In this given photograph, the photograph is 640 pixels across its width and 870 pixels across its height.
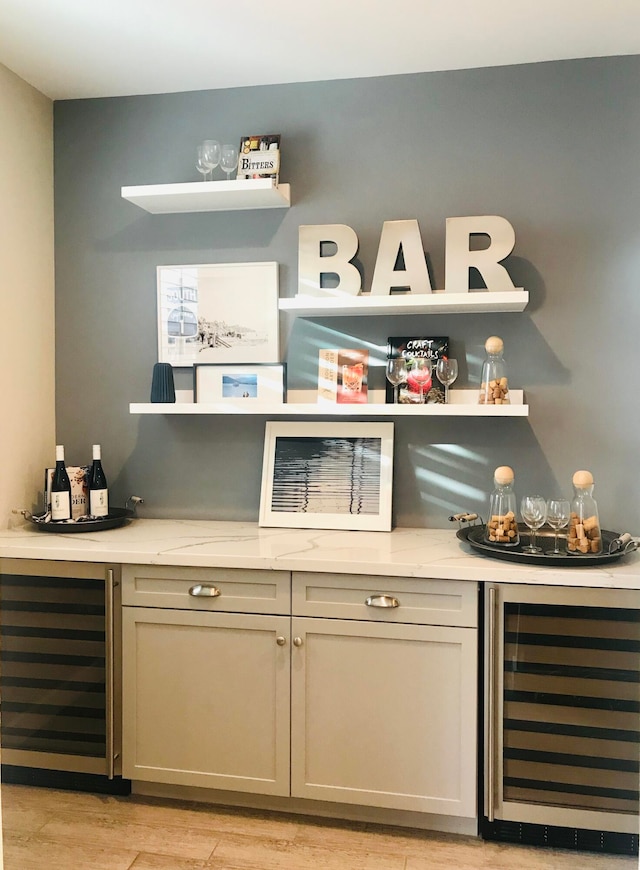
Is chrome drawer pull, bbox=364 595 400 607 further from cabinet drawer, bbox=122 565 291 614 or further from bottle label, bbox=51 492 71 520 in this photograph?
bottle label, bbox=51 492 71 520

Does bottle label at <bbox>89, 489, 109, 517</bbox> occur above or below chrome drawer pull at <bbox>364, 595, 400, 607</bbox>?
above

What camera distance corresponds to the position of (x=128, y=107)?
311cm

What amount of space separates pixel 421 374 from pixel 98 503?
139cm

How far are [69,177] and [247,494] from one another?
1.57m

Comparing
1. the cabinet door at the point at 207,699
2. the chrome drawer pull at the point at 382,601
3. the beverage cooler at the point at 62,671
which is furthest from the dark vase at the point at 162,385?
the chrome drawer pull at the point at 382,601

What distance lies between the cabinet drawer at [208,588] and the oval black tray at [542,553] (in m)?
0.65

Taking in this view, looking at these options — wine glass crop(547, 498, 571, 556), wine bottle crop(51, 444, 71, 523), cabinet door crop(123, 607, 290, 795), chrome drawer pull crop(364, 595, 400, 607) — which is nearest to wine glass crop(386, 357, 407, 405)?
wine glass crop(547, 498, 571, 556)

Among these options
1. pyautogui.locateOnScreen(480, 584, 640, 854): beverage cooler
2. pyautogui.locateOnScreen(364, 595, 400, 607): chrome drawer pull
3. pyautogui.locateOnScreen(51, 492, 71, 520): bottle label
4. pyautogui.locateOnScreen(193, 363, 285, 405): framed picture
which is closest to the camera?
pyautogui.locateOnScreen(480, 584, 640, 854): beverage cooler

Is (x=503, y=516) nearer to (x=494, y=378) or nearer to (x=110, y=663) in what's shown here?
(x=494, y=378)

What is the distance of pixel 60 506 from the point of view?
9.50 feet

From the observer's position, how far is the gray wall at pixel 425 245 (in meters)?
2.78

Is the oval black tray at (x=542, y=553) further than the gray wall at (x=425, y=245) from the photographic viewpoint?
No

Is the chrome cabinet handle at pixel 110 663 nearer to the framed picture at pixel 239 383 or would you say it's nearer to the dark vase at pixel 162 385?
the dark vase at pixel 162 385

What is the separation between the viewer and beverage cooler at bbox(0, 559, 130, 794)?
8.37ft
